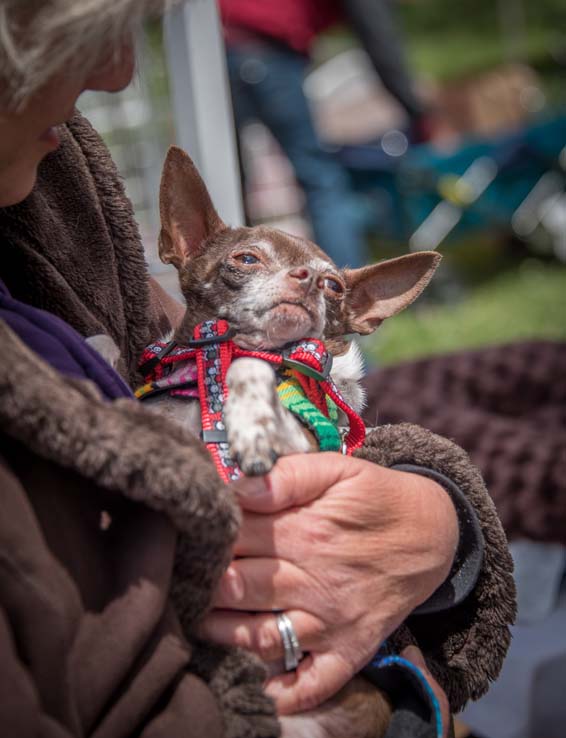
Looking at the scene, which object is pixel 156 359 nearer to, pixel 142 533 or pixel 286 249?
pixel 286 249

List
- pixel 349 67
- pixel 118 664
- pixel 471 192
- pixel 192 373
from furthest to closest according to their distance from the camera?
pixel 349 67, pixel 471 192, pixel 192 373, pixel 118 664

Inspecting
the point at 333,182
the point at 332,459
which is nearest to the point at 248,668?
the point at 332,459

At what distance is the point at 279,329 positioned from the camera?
1338mm

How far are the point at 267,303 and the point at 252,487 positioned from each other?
0.38 m

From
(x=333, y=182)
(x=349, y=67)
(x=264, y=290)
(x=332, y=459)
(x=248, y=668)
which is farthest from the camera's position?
(x=349, y=67)

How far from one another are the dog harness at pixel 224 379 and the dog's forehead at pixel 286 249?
183 millimetres

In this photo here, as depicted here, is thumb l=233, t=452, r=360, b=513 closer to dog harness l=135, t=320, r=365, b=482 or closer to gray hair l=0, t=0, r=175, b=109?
dog harness l=135, t=320, r=365, b=482

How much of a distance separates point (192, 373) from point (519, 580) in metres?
1.70

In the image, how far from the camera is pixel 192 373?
126cm

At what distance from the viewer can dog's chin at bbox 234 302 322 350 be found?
4.37 feet

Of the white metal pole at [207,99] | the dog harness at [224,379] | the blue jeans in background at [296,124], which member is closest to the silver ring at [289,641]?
the dog harness at [224,379]

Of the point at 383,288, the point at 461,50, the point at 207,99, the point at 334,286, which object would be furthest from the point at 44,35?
the point at 461,50

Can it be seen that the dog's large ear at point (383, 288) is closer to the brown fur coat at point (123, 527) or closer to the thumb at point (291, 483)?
the thumb at point (291, 483)

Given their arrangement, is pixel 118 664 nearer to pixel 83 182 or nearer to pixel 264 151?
pixel 83 182
